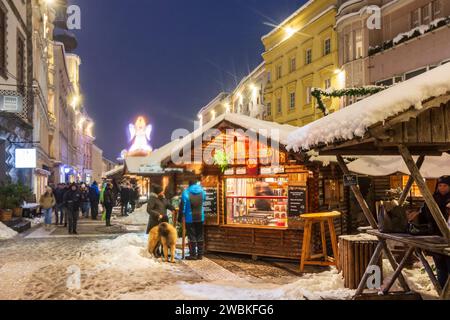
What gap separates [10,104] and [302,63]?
973 inches

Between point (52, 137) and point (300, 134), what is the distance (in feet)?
127

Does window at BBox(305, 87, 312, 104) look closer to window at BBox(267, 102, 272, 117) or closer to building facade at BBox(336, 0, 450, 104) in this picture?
Answer: building facade at BBox(336, 0, 450, 104)

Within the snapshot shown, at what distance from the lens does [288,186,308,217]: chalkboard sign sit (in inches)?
390

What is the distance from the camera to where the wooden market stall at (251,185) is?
32.8 ft

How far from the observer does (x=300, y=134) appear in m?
6.09

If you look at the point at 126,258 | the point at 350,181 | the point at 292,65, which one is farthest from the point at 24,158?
the point at 292,65

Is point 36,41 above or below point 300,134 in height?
above

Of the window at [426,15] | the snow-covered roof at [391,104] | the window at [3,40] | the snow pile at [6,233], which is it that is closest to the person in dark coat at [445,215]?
the snow-covered roof at [391,104]

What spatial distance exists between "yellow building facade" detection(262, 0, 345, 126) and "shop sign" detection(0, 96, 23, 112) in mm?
19962

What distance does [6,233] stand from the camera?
14320 millimetres

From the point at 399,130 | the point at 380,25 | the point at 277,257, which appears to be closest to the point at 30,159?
the point at 277,257

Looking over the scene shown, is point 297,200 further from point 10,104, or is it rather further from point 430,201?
point 10,104

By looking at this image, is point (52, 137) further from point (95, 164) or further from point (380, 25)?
point (95, 164)
